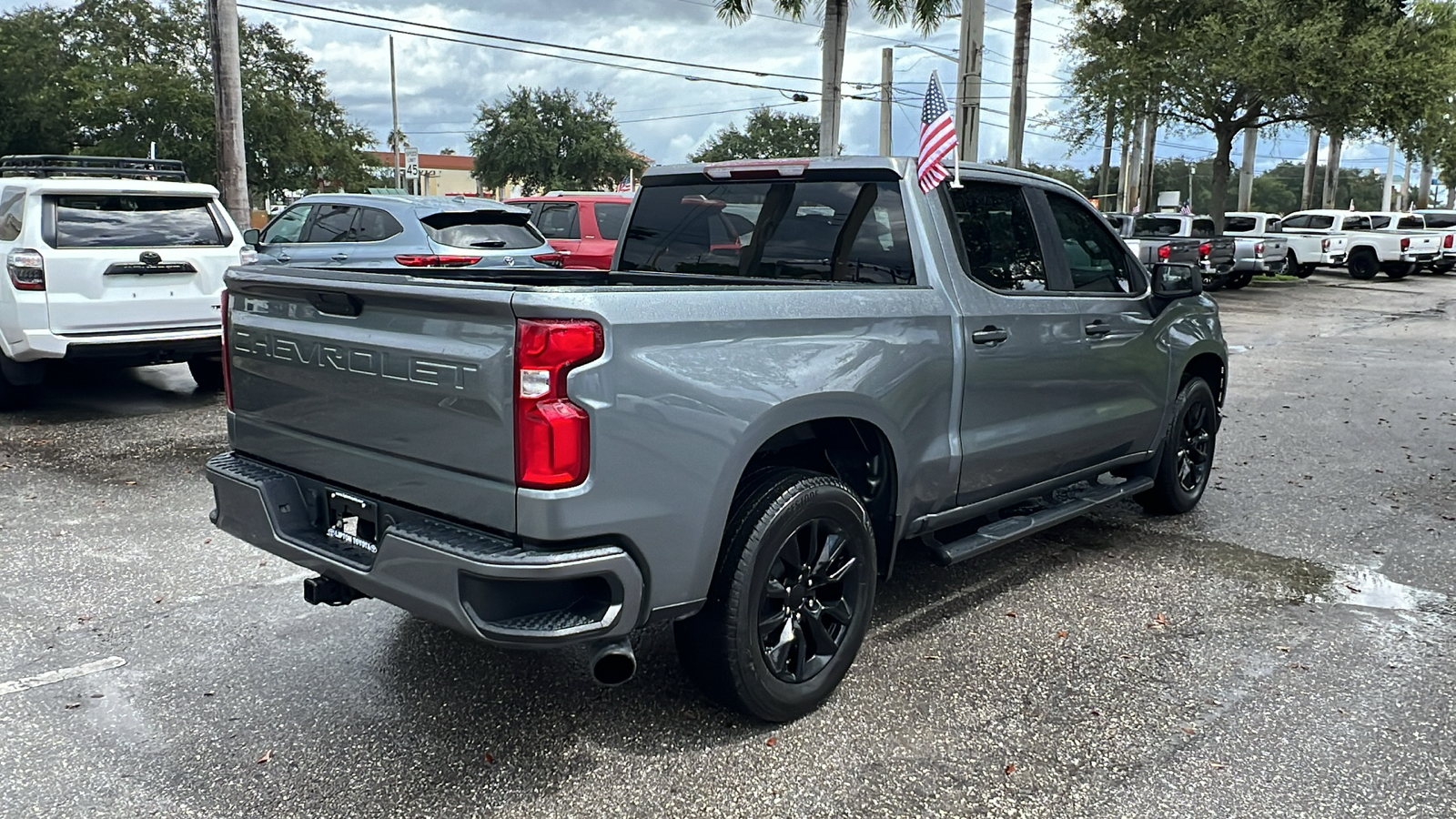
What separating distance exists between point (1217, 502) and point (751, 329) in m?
4.35

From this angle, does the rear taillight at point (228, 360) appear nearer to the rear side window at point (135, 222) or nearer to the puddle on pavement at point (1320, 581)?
the puddle on pavement at point (1320, 581)

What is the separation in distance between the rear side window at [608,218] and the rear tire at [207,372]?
19.8 ft

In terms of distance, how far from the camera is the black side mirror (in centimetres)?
535

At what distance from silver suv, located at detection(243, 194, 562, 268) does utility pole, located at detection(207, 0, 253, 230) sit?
4.96 m

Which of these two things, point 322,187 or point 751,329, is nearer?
point 751,329

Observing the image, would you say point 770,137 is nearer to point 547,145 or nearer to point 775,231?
point 547,145

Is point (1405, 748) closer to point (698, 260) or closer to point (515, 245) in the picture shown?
point (698, 260)

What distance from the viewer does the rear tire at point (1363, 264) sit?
2983 centimetres

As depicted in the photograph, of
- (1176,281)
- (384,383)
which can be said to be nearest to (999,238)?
(1176,281)

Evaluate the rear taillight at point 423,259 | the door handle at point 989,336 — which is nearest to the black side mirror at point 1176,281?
the door handle at point 989,336

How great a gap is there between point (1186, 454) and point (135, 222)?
7.79 meters

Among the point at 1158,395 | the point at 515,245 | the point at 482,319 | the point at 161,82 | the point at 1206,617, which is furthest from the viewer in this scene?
the point at 161,82

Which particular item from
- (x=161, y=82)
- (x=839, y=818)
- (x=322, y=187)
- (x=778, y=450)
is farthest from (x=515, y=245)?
(x=322, y=187)

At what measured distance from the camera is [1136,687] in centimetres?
391
